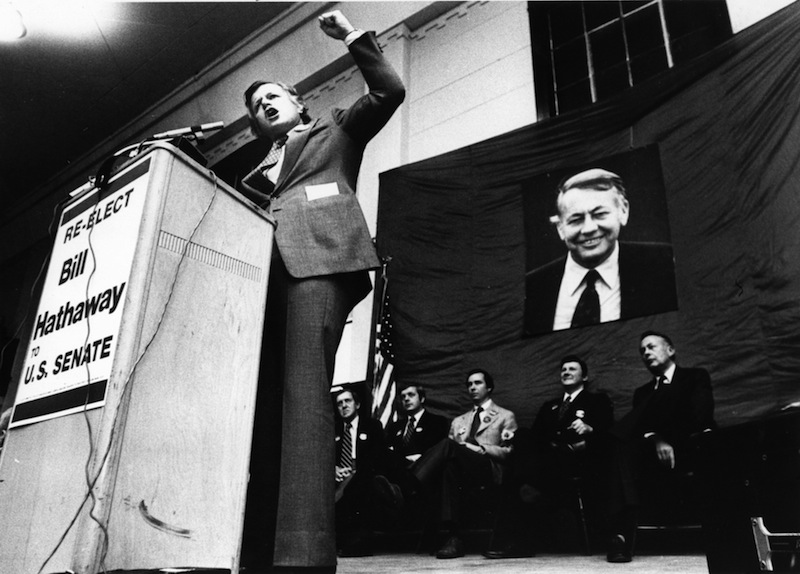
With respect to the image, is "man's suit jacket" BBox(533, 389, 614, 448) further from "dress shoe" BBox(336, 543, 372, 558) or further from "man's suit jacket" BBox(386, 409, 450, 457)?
"dress shoe" BBox(336, 543, 372, 558)

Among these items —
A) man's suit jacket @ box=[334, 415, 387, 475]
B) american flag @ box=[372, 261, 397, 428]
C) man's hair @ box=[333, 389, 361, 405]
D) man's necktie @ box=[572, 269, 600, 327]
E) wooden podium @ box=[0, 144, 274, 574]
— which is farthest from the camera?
man's hair @ box=[333, 389, 361, 405]

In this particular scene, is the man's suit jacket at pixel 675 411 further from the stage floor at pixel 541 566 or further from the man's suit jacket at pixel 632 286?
the stage floor at pixel 541 566

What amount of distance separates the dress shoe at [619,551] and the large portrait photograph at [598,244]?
1.10 metres

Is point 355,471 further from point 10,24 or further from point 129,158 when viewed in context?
point 10,24

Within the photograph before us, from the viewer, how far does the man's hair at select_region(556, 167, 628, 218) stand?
3318mm

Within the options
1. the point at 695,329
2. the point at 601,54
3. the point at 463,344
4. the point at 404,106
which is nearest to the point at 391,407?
the point at 463,344

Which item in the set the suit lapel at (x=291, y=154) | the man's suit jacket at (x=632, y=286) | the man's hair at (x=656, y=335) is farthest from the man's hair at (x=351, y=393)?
the suit lapel at (x=291, y=154)

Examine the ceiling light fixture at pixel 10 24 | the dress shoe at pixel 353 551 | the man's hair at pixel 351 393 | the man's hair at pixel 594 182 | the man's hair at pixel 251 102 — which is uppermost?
the ceiling light fixture at pixel 10 24

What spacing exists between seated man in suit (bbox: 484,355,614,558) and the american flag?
3.05ft

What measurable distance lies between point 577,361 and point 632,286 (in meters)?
0.47

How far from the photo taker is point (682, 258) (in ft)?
9.81

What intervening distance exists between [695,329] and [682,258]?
0.37 metres

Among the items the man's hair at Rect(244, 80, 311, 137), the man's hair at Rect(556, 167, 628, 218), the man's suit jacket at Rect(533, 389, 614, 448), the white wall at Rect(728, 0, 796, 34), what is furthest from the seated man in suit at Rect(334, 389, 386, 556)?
the white wall at Rect(728, 0, 796, 34)

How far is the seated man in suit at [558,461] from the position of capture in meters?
2.88
